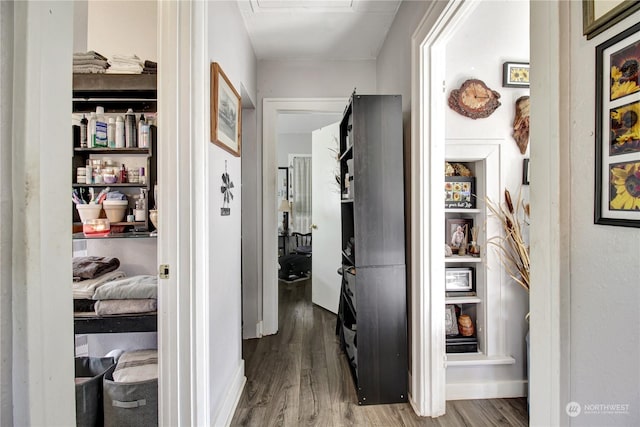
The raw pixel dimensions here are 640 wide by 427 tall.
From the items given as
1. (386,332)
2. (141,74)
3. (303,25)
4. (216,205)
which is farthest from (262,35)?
(386,332)

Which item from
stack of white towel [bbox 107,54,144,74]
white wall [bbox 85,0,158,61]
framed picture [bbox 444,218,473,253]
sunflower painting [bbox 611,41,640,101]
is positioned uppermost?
white wall [bbox 85,0,158,61]

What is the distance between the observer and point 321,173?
11.1 feet

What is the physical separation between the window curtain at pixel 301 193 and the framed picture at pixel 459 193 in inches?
141

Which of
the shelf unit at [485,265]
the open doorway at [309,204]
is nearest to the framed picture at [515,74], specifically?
the shelf unit at [485,265]

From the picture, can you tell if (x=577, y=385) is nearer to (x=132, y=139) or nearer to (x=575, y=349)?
(x=575, y=349)

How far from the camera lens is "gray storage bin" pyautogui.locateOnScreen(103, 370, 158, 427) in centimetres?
132

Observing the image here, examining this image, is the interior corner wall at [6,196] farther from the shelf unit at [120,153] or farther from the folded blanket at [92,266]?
the folded blanket at [92,266]

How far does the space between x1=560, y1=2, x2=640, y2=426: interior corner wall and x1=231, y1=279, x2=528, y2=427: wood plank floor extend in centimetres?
126

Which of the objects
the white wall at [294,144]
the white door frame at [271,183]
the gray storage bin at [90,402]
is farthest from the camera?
the white wall at [294,144]

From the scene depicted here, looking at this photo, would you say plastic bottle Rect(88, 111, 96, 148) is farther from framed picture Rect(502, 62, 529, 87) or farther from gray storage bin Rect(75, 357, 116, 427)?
framed picture Rect(502, 62, 529, 87)

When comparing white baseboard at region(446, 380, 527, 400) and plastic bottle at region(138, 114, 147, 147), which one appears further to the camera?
white baseboard at region(446, 380, 527, 400)

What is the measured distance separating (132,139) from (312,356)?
2015 millimetres

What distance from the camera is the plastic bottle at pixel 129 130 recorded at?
62.3 inches

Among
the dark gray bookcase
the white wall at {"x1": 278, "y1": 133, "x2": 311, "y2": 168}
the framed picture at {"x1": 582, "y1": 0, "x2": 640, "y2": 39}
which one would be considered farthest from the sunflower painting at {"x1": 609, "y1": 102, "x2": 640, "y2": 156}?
the white wall at {"x1": 278, "y1": 133, "x2": 311, "y2": 168}
